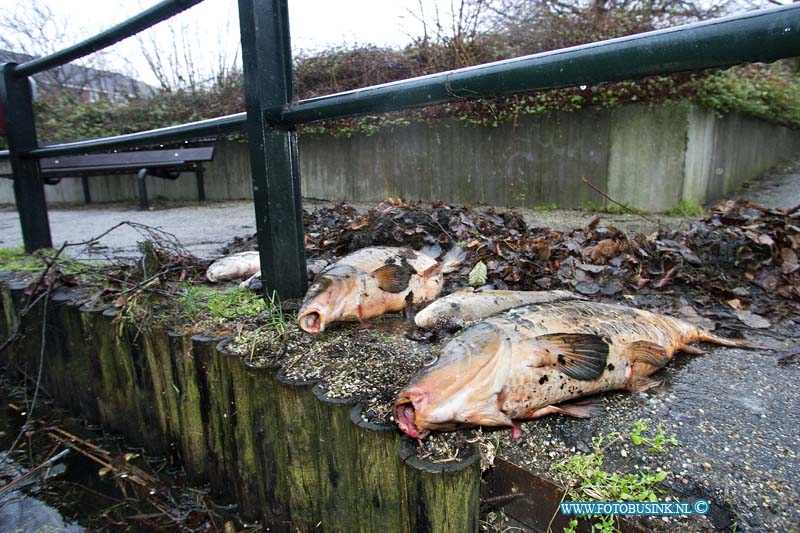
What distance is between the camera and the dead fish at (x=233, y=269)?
10.8 feet

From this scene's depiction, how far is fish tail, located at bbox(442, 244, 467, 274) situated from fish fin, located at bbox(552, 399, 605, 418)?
1670mm

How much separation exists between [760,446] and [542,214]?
246 inches

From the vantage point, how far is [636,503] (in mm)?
1177

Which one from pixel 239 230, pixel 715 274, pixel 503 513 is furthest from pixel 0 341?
pixel 715 274

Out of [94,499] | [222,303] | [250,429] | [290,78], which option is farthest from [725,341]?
[94,499]

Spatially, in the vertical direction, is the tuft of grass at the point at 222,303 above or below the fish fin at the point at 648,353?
above

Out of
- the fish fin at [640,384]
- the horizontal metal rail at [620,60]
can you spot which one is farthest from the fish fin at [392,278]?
the fish fin at [640,384]

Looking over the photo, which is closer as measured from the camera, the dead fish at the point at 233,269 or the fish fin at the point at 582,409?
the fish fin at the point at 582,409

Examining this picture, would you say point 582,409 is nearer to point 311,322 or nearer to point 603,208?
point 311,322

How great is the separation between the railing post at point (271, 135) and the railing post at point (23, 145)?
2914 millimetres

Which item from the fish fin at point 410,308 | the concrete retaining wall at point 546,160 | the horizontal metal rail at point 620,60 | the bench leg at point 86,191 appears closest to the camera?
the horizontal metal rail at point 620,60

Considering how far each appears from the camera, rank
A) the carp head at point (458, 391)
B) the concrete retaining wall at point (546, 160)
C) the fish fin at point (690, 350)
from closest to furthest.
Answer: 1. the carp head at point (458, 391)
2. the fish fin at point (690, 350)
3. the concrete retaining wall at point (546, 160)

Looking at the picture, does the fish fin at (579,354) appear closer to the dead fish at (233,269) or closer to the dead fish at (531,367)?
the dead fish at (531,367)

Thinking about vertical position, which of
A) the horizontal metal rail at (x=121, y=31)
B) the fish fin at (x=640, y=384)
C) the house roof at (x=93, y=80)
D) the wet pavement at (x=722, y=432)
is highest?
the house roof at (x=93, y=80)
